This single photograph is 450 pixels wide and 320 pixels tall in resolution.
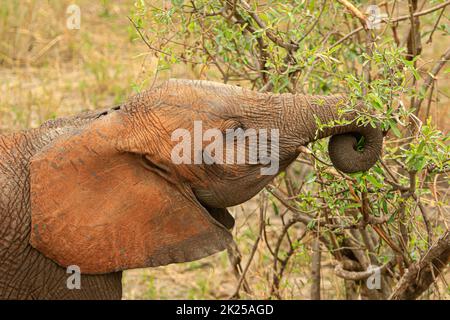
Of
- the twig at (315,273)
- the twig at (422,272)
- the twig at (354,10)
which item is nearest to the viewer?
the twig at (354,10)

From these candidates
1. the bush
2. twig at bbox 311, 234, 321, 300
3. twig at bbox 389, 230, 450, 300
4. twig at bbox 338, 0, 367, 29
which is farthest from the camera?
twig at bbox 311, 234, 321, 300

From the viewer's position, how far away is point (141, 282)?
7.18 m

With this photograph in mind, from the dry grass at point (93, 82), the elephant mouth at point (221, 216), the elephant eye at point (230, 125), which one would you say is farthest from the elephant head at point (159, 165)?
the dry grass at point (93, 82)

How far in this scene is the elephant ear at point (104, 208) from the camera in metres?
4.39

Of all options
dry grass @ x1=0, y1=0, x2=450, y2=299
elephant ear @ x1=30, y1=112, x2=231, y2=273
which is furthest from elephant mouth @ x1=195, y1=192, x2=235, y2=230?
dry grass @ x1=0, y1=0, x2=450, y2=299

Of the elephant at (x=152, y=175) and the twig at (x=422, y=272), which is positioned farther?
the twig at (x=422, y=272)

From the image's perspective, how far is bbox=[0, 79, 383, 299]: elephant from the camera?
4.36 metres

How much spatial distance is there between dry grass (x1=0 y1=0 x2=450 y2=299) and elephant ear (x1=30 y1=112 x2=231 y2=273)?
1721 millimetres

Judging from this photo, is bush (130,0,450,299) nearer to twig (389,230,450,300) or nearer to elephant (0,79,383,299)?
twig (389,230,450,300)

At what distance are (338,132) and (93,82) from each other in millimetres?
4957

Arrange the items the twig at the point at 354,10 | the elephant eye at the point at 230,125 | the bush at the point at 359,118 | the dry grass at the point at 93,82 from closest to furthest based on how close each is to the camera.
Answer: the elephant eye at the point at 230,125 → the bush at the point at 359,118 → the twig at the point at 354,10 → the dry grass at the point at 93,82

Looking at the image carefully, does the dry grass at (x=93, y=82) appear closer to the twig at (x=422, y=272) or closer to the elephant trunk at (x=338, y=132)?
the twig at (x=422, y=272)

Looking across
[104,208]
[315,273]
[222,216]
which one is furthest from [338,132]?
[315,273]
